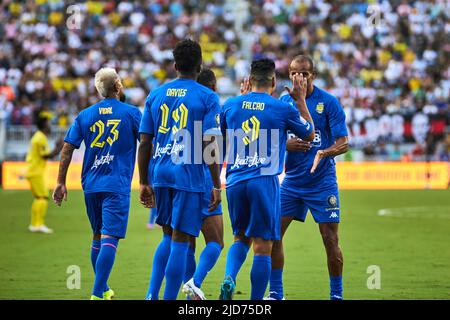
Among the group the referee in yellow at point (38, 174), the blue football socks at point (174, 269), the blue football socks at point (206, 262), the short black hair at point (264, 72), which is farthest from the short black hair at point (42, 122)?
the blue football socks at point (174, 269)

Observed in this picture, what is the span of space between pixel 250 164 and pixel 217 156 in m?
0.40

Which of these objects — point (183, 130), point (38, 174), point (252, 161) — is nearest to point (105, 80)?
point (183, 130)

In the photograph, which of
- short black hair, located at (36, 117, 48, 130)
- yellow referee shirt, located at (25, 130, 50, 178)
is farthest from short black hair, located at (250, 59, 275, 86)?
yellow referee shirt, located at (25, 130, 50, 178)

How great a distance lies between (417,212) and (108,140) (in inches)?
566

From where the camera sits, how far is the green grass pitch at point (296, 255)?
37.0 ft

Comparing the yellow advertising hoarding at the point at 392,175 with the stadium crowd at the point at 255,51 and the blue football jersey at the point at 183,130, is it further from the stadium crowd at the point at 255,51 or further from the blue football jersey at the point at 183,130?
the blue football jersey at the point at 183,130

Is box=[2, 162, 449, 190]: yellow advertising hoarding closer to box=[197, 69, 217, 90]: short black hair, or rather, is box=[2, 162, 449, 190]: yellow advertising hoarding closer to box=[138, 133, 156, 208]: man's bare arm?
box=[197, 69, 217, 90]: short black hair

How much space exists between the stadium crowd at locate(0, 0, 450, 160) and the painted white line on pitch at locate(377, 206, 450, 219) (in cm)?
903

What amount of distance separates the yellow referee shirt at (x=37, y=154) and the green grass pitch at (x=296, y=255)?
1.19 m

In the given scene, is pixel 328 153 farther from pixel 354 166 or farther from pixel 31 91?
pixel 31 91

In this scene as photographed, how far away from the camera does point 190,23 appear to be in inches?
1510

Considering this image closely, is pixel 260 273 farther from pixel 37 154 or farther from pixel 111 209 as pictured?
pixel 37 154

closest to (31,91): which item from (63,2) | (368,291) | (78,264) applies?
(63,2)

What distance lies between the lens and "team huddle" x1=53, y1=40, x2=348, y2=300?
8789 millimetres
